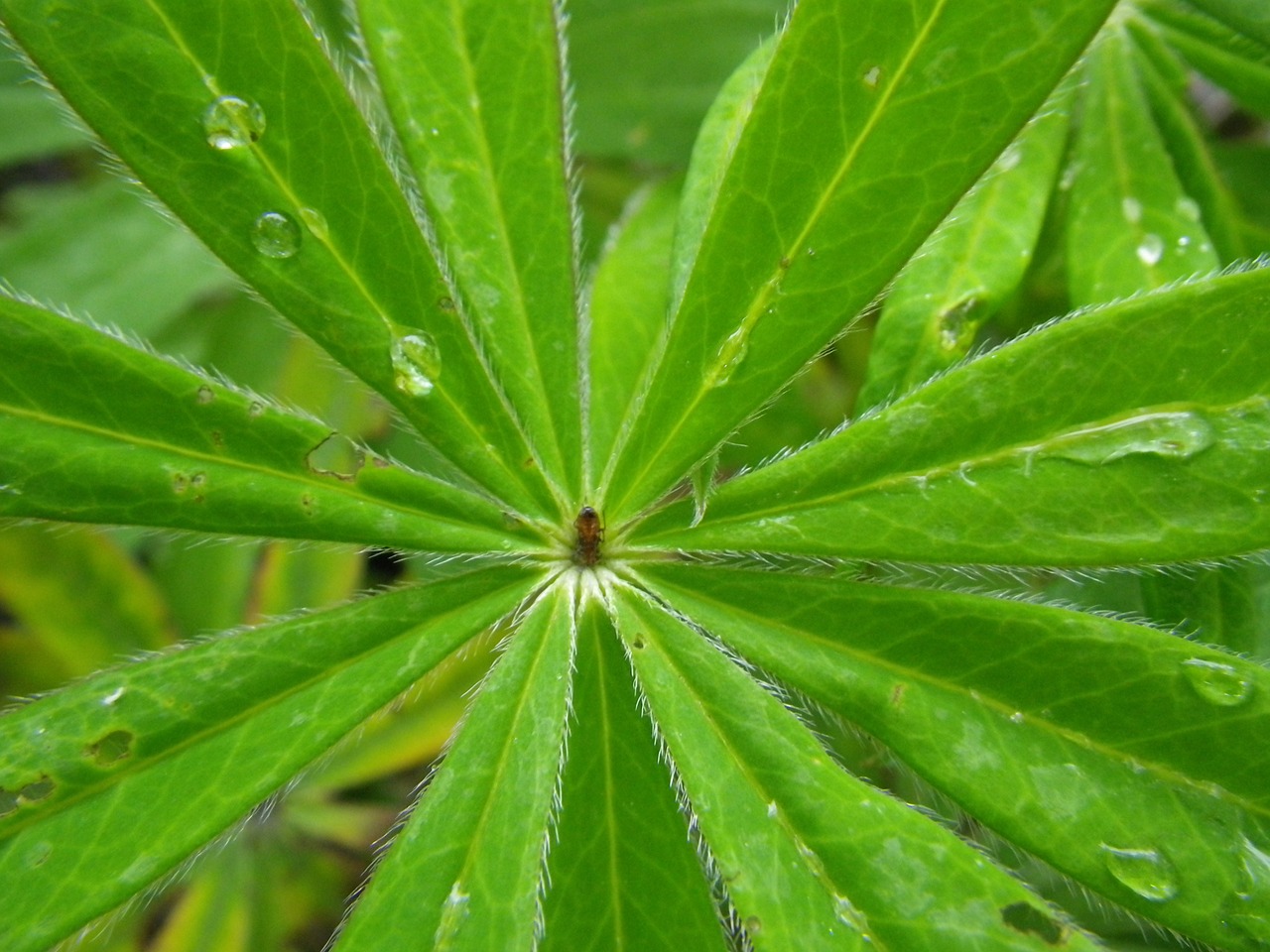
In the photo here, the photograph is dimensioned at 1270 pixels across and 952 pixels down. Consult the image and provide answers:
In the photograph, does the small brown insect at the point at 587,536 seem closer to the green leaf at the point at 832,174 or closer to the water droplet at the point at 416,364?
the green leaf at the point at 832,174

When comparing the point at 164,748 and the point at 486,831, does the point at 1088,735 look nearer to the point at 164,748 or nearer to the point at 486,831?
the point at 486,831

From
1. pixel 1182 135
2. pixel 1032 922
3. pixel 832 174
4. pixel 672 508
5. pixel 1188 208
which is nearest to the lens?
pixel 1032 922

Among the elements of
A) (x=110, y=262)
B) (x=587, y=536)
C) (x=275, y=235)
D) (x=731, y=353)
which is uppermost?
(x=110, y=262)

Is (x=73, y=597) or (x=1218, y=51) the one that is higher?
(x=1218, y=51)

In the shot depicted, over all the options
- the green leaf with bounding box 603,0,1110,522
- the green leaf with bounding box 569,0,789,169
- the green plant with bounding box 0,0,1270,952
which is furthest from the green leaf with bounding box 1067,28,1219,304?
the green leaf with bounding box 569,0,789,169

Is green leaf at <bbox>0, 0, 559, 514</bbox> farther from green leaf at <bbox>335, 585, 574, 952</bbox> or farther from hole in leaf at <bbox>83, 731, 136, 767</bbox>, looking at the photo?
hole in leaf at <bbox>83, 731, 136, 767</bbox>

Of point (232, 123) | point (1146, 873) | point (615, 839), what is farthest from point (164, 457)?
point (1146, 873)

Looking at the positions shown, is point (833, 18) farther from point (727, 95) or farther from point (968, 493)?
point (968, 493)

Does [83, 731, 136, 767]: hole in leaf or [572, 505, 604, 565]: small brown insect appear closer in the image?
[83, 731, 136, 767]: hole in leaf
